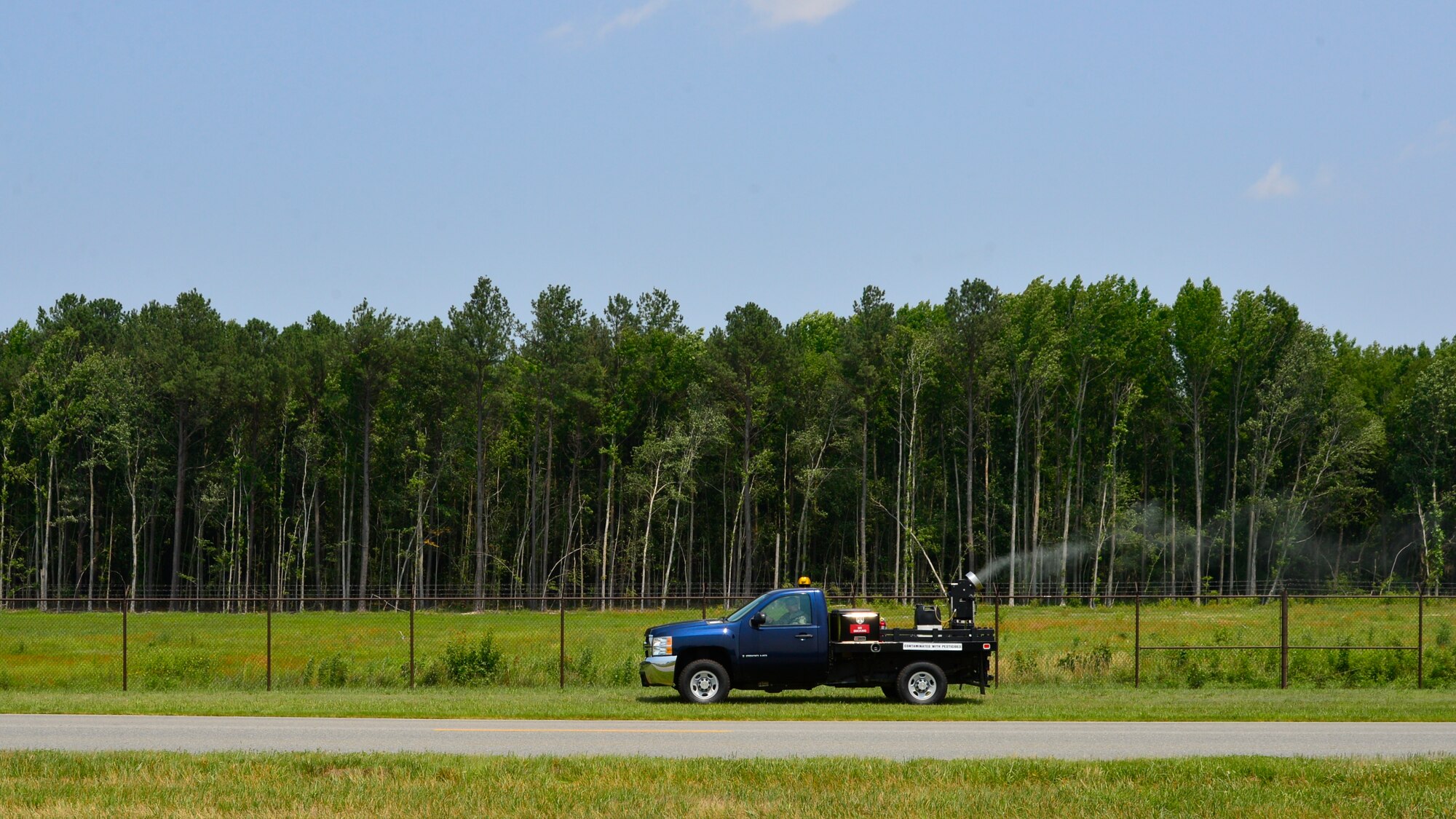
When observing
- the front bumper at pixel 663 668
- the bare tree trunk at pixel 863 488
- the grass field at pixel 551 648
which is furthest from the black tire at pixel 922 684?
the bare tree trunk at pixel 863 488

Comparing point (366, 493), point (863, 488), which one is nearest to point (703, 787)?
point (366, 493)

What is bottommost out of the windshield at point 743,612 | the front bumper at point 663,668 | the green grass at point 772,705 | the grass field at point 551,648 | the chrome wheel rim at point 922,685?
the grass field at point 551,648

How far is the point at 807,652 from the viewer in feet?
71.4

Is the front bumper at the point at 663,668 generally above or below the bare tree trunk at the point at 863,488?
below

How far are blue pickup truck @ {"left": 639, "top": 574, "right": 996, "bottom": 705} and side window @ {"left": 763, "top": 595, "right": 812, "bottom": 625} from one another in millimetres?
12

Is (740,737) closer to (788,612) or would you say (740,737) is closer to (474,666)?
(788,612)

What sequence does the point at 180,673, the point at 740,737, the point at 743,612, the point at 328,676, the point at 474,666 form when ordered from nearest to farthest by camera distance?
the point at 740,737, the point at 743,612, the point at 474,666, the point at 328,676, the point at 180,673

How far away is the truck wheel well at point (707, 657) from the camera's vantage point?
21.8m

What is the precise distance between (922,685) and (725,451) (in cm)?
5723

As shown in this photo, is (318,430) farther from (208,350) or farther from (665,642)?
(665,642)

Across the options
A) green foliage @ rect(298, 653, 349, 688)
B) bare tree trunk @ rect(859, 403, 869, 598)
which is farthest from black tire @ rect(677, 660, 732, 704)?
bare tree trunk @ rect(859, 403, 869, 598)

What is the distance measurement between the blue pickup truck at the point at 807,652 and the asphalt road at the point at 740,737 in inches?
115

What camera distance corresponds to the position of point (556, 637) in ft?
137

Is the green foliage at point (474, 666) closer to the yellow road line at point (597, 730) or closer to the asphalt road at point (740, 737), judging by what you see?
the asphalt road at point (740, 737)
